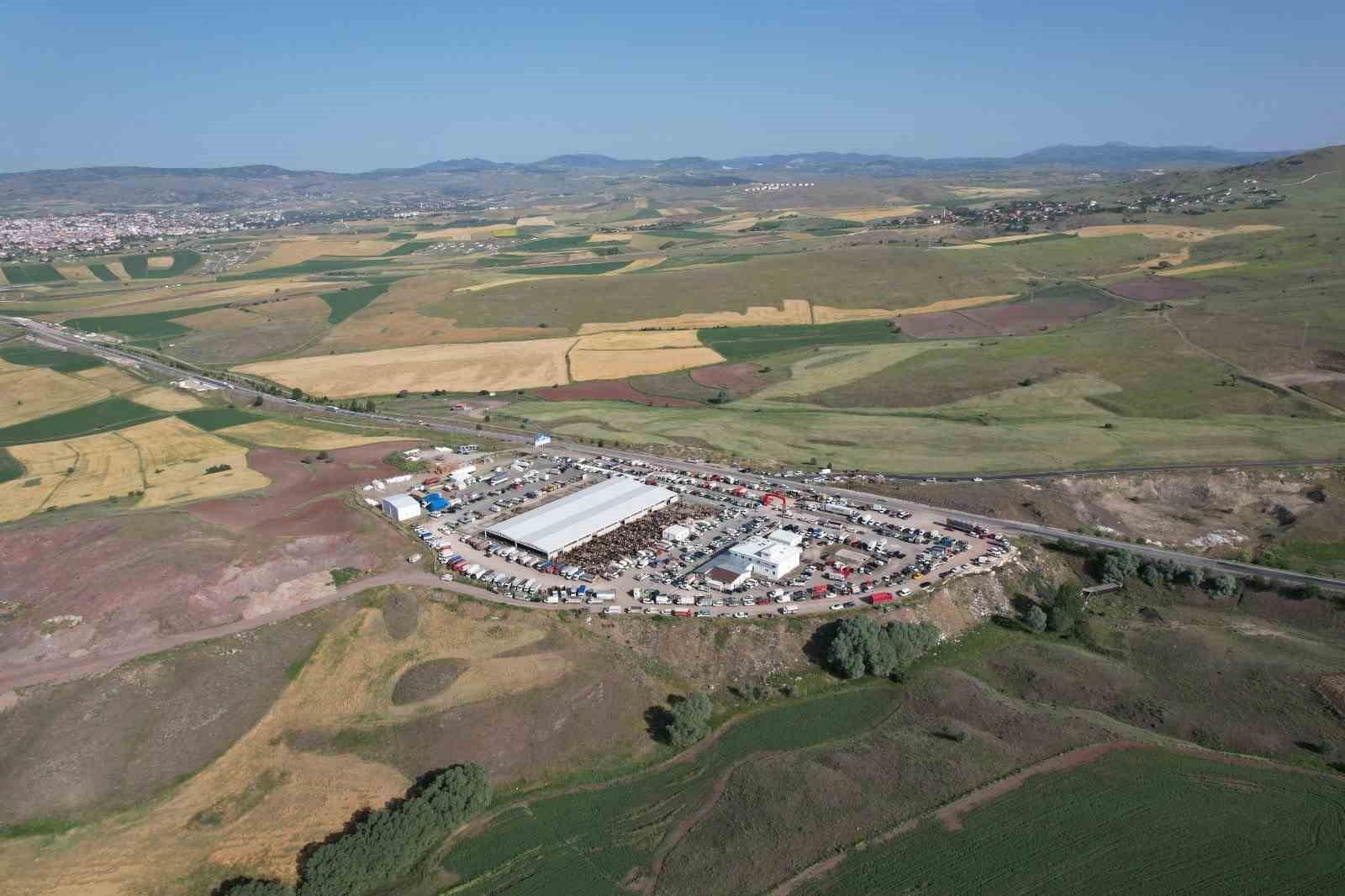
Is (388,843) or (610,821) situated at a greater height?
(388,843)

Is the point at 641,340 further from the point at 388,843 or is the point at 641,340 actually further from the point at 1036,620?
the point at 388,843

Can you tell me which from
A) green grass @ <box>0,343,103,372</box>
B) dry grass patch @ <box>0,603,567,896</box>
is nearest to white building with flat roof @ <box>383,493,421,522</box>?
dry grass patch @ <box>0,603,567,896</box>

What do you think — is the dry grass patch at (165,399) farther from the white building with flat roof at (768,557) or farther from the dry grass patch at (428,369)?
the white building with flat roof at (768,557)

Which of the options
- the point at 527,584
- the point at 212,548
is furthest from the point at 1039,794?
the point at 212,548

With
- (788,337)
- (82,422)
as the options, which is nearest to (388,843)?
(82,422)

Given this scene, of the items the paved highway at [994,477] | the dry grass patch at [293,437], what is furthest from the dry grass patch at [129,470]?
the paved highway at [994,477]

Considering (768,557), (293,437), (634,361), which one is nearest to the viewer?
(768,557)
